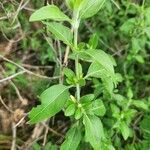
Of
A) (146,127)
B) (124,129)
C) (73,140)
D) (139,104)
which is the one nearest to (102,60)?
(73,140)

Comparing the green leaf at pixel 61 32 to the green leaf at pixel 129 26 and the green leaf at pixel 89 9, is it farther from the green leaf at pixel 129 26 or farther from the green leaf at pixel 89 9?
the green leaf at pixel 129 26

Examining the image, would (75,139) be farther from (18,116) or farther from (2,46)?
(2,46)

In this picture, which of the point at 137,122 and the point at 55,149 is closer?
the point at 55,149

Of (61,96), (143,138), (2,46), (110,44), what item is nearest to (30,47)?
(2,46)

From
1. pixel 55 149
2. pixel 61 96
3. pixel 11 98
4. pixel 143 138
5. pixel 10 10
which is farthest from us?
pixel 11 98

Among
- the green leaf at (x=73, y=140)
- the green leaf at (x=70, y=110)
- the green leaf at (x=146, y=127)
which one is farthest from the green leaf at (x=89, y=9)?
the green leaf at (x=146, y=127)

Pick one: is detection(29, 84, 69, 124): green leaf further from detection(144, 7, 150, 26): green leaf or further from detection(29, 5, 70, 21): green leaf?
detection(144, 7, 150, 26): green leaf

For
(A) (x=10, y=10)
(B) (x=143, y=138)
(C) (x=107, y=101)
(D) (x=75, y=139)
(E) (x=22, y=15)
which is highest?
(A) (x=10, y=10)
